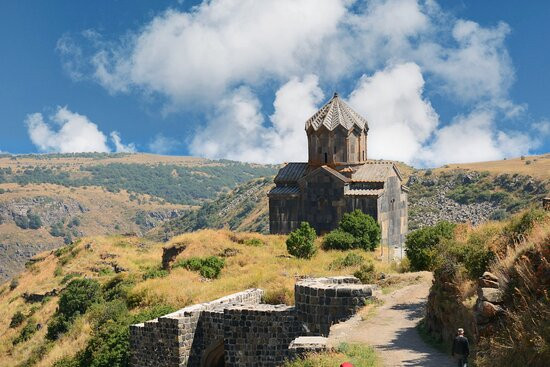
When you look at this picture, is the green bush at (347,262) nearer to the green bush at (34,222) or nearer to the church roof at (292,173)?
the church roof at (292,173)

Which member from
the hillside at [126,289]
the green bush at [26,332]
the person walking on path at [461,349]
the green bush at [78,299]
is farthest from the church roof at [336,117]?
the person walking on path at [461,349]

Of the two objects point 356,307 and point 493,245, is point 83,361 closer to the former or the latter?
point 356,307

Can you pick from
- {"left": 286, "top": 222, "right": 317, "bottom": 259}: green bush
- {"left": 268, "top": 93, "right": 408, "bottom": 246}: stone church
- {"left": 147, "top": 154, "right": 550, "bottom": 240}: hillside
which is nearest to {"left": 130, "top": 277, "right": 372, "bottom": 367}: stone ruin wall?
{"left": 286, "top": 222, "right": 317, "bottom": 259}: green bush

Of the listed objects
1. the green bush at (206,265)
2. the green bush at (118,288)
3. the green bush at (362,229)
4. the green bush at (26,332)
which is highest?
the green bush at (362,229)

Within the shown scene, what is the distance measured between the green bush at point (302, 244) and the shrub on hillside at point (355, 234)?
1293 mm

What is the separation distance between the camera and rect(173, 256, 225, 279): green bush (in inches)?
953

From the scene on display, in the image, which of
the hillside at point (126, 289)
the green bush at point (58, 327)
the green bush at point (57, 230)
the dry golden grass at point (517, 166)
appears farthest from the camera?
the green bush at point (57, 230)

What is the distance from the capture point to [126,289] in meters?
24.7

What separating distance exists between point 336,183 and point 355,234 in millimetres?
3765

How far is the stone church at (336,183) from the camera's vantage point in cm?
3131

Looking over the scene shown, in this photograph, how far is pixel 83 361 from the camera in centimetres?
1869

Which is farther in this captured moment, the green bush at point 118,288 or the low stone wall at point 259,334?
the green bush at point 118,288

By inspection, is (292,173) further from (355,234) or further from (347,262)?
(347,262)

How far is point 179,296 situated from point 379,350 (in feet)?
34.5
